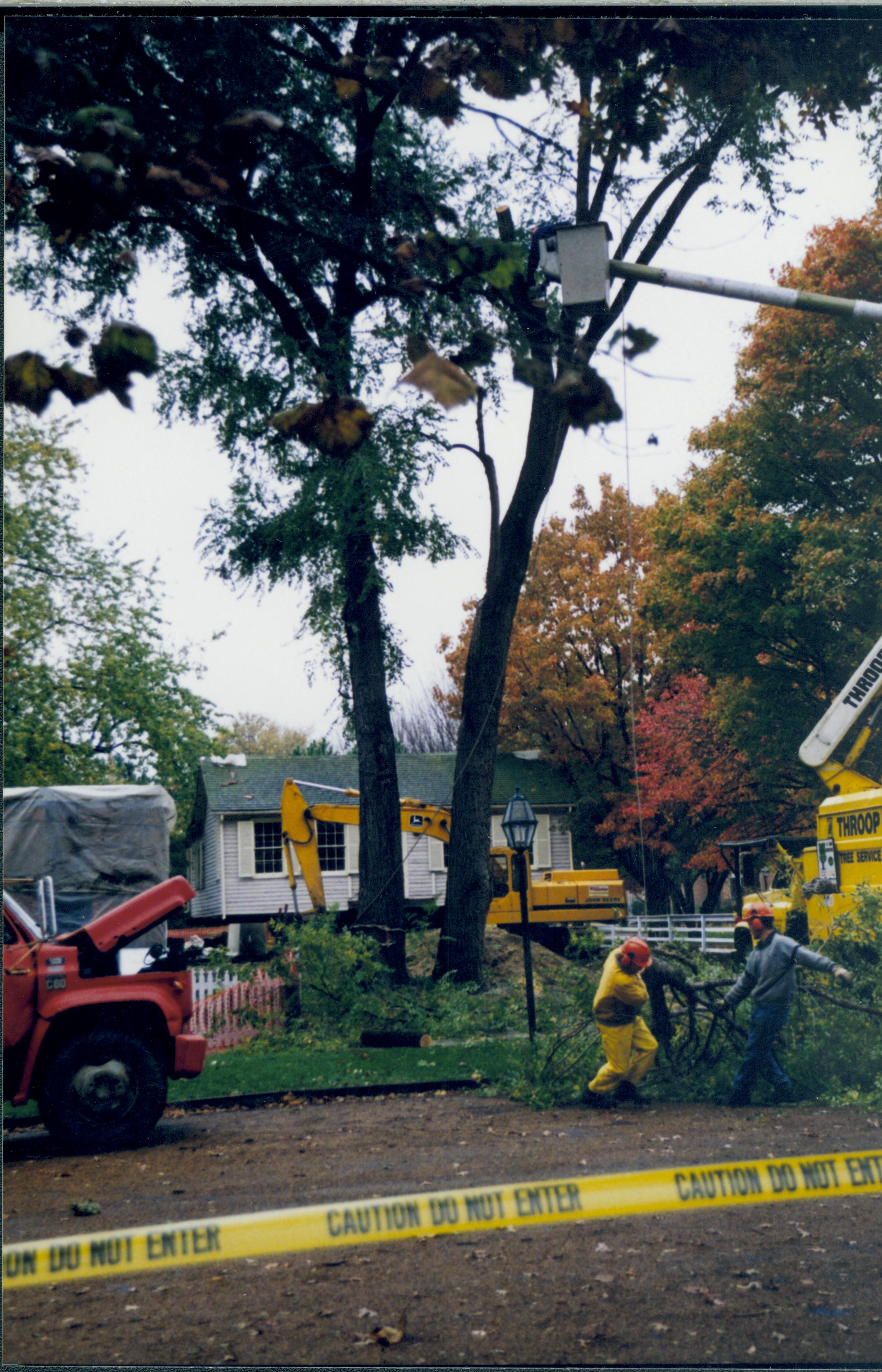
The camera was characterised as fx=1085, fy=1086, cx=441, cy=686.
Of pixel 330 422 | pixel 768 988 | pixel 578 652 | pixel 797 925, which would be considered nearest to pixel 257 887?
pixel 578 652

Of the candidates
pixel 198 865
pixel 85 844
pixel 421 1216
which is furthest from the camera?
pixel 198 865

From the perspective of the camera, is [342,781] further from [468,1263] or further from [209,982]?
[468,1263]

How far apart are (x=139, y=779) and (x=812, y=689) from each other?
11.6ft

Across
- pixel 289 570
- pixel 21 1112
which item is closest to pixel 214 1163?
pixel 21 1112

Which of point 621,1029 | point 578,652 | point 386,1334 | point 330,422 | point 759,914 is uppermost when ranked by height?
point 330,422

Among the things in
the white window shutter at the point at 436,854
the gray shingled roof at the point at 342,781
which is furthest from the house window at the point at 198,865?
the white window shutter at the point at 436,854

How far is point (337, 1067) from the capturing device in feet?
20.9

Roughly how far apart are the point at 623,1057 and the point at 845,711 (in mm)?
2168

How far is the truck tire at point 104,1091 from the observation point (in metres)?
5.45

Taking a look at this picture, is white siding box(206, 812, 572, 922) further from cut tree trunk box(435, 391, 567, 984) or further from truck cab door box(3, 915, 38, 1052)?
truck cab door box(3, 915, 38, 1052)

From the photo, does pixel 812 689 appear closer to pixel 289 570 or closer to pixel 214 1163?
pixel 289 570

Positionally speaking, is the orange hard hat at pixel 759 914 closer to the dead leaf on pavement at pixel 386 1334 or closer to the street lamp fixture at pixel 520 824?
the street lamp fixture at pixel 520 824

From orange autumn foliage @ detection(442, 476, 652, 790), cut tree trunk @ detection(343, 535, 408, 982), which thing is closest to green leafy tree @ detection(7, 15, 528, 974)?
cut tree trunk @ detection(343, 535, 408, 982)

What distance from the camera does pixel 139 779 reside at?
5082 mm
